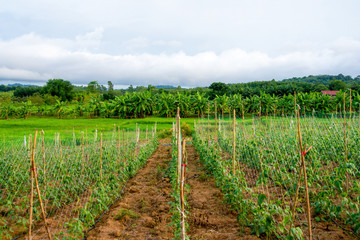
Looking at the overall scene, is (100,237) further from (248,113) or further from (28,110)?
(28,110)

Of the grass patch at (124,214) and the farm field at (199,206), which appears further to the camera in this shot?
the grass patch at (124,214)

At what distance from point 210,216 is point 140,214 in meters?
1.32

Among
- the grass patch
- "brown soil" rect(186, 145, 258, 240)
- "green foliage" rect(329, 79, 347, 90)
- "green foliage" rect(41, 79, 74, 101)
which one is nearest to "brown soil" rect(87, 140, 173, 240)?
the grass patch

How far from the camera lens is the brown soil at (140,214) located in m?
3.91

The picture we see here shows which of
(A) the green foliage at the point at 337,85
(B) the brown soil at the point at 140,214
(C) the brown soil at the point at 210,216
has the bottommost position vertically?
(B) the brown soil at the point at 140,214

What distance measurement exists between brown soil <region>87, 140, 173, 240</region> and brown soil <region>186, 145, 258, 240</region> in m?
0.46

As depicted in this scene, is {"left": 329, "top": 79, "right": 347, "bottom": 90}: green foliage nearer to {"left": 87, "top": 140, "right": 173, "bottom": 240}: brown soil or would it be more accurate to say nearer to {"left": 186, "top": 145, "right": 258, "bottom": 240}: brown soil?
{"left": 186, "top": 145, "right": 258, "bottom": 240}: brown soil

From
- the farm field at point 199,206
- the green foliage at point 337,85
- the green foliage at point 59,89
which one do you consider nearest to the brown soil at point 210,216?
the farm field at point 199,206

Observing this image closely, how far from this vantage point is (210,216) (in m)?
4.40

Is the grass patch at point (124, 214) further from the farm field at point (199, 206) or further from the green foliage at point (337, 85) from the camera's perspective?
the green foliage at point (337, 85)

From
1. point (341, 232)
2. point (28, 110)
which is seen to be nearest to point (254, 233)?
point (341, 232)

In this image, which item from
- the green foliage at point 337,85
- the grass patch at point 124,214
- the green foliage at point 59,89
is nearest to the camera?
the grass patch at point 124,214

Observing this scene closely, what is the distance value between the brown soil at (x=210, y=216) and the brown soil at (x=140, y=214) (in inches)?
18.0

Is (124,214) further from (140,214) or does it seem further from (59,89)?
(59,89)
